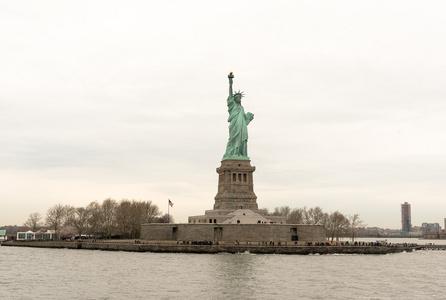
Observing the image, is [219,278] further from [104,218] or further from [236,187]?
[104,218]

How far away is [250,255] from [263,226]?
1103cm

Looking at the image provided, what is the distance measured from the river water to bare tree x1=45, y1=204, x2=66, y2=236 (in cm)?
5596

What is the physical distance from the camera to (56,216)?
11256 cm

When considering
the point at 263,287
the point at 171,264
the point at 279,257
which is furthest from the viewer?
the point at 279,257

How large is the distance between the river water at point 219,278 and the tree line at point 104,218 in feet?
139

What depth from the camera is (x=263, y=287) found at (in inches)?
1444

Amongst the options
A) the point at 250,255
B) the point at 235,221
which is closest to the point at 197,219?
the point at 235,221

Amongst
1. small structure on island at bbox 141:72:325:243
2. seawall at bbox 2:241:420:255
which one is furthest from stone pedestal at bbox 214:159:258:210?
seawall at bbox 2:241:420:255

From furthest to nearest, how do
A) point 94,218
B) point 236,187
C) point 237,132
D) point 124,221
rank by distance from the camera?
1. point 94,218
2. point 124,221
3. point 237,132
4. point 236,187

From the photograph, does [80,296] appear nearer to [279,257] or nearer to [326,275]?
[326,275]

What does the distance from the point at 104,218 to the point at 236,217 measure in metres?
39.0

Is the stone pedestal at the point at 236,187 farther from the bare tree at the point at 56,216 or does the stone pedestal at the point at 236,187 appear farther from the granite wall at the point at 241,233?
the bare tree at the point at 56,216

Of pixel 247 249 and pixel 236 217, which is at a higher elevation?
pixel 236 217

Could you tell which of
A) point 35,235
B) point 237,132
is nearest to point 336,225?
point 237,132
